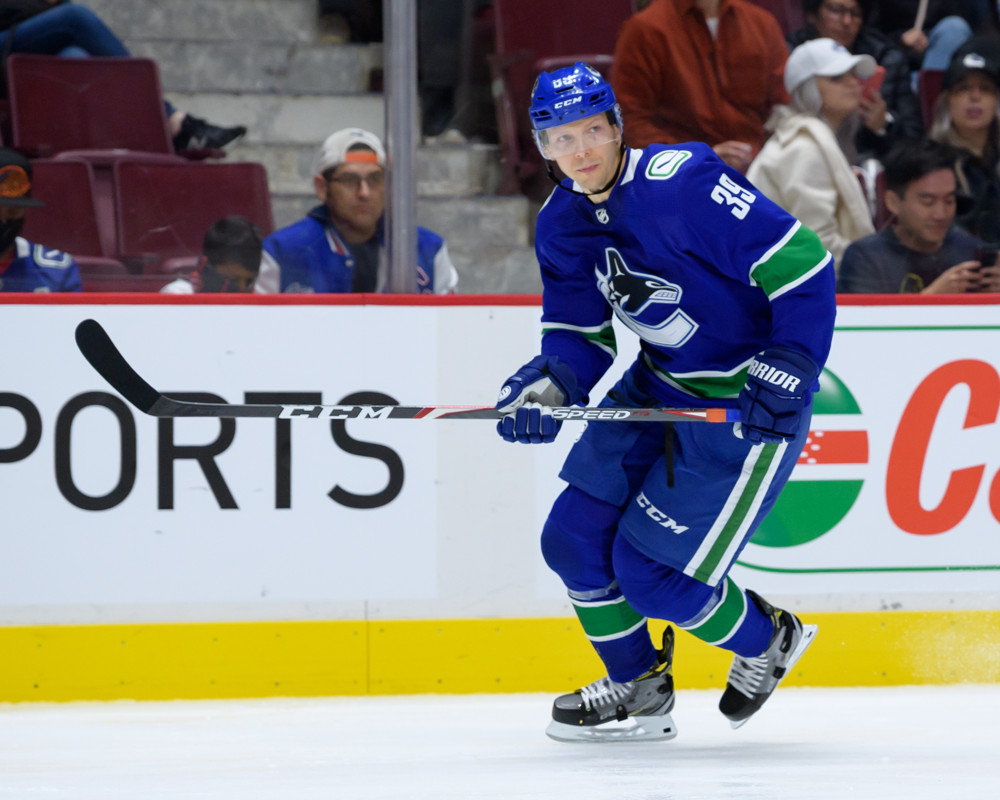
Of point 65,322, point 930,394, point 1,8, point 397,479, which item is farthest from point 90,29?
point 930,394

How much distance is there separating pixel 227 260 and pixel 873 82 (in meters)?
1.73

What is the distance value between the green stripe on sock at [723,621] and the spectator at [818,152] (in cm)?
114

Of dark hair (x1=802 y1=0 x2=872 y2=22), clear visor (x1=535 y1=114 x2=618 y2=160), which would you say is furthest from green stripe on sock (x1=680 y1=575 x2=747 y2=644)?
dark hair (x1=802 y1=0 x2=872 y2=22)

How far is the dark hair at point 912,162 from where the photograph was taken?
3252 millimetres

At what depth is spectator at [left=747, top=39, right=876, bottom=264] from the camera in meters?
3.19

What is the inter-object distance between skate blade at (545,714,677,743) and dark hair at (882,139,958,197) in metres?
1.52

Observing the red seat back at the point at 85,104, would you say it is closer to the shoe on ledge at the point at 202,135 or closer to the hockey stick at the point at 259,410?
the shoe on ledge at the point at 202,135

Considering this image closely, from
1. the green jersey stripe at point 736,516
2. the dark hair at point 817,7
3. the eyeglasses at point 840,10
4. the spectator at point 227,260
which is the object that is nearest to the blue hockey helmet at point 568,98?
the green jersey stripe at point 736,516

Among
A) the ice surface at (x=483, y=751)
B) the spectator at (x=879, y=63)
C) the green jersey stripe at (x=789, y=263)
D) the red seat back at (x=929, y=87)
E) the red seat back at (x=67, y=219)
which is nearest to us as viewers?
the ice surface at (x=483, y=751)

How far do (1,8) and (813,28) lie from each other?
204 centimetres

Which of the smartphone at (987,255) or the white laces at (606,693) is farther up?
the smartphone at (987,255)

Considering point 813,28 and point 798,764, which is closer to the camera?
point 798,764

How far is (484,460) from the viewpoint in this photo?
297 cm

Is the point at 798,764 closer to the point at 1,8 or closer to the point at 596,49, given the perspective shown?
the point at 596,49
